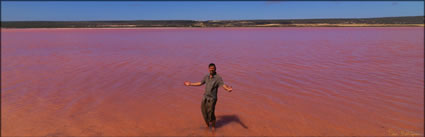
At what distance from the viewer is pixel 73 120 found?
5863mm

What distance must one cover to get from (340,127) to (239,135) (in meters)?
2.02

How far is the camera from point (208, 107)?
16.8 ft

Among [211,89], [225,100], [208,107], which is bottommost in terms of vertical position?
[225,100]

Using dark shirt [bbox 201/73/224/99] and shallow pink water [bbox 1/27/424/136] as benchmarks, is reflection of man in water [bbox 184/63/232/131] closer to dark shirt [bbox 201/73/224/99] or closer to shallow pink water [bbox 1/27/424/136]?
dark shirt [bbox 201/73/224/99]

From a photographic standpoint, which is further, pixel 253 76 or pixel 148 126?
pixel 253 76

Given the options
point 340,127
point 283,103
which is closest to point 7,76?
point 283,103

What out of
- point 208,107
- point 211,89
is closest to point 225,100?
point 208,107

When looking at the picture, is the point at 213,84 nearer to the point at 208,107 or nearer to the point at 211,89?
the point at 211,89

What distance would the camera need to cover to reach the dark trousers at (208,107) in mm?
5035

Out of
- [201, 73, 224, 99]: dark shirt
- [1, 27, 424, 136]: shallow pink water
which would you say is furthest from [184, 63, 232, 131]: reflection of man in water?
[1, 27, 424, 136]: shallow pink water

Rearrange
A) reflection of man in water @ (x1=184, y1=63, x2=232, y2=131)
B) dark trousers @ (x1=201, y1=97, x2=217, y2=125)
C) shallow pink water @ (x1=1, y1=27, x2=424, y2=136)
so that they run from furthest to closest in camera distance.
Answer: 1. shallow pink water @ (x1=1, y1=27, x2=424, y2=136)
2. dark trousers @ (x1=201, y1=97, x2=217, y2=125)
3. reflection of man in water @ (x1=184, y1=63, x2=232, y2=131)

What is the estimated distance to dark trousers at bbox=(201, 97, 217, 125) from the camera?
5.04m

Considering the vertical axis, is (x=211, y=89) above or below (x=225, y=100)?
above

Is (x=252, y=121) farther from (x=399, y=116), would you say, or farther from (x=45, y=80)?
(x=45, y=80)
